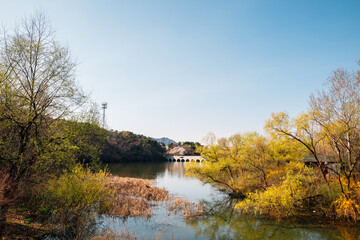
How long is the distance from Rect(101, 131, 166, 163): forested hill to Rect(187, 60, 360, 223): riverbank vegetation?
62840 mm

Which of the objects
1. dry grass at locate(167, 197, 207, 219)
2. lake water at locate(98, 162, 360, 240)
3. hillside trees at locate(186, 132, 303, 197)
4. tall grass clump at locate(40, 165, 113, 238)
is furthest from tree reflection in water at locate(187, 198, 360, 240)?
tall grass clump at locate(40, 165, 113, 238)

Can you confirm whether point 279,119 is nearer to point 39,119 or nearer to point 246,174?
point 246,174

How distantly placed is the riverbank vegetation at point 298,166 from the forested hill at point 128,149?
62.8 m

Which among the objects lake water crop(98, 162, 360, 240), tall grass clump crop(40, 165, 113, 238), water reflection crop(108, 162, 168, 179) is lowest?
water reflection crop(108, 162, 168, 179)

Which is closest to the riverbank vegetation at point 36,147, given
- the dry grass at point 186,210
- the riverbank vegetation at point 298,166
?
the dry grass at point 186,210

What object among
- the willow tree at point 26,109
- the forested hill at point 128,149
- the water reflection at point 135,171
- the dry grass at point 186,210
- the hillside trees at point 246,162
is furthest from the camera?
the forested hill at point 128,149

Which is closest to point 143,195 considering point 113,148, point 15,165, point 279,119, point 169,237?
point 169,237

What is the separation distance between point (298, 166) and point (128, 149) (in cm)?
8019

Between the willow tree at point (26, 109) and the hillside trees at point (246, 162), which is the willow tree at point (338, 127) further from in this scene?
the willow tree at point (26, 109)

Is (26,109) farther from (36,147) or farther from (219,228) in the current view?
(219,228)

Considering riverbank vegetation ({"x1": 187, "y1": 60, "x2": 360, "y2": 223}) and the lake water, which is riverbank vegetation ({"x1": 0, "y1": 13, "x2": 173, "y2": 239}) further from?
riverbank vegetation ({"x1": 187, "y1": 60, "x2": 360, "y2": 223})

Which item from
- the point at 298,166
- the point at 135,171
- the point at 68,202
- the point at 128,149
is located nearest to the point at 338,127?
the point at 298,166

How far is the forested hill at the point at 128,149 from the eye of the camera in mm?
83300

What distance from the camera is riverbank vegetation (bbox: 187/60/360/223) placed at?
15664 millimetres
